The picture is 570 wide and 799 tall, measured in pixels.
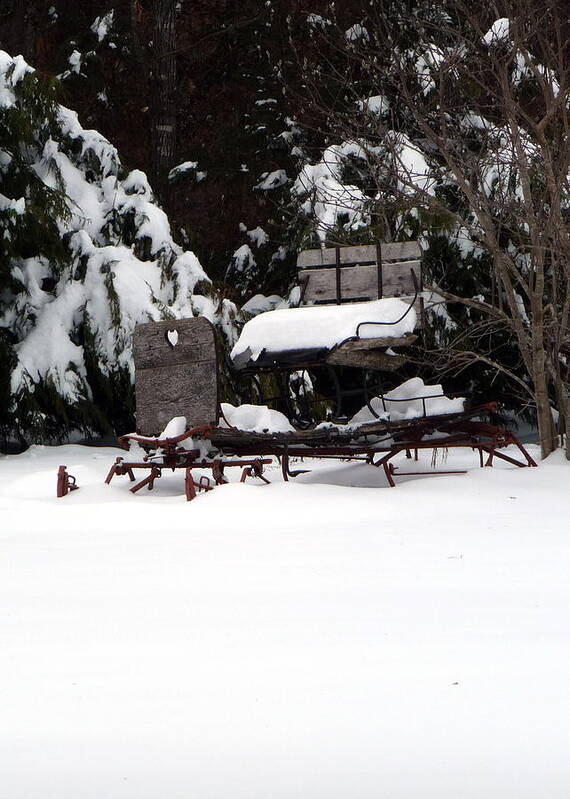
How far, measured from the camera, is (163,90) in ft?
46.8

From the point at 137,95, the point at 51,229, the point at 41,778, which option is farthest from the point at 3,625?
the point at 137,95

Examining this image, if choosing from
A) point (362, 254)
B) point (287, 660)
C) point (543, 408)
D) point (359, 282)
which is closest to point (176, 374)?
point (359, 282)

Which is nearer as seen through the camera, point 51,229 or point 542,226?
point 542,226

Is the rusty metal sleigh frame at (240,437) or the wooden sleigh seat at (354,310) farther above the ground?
the wooden sleigh seat at (354,310)

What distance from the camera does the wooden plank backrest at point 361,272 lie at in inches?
330

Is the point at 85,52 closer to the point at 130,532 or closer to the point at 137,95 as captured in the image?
the point at 137,95

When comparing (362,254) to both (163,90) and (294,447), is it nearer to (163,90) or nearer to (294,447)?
(294,447)

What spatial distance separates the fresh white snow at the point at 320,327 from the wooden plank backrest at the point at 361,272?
2.66 feet

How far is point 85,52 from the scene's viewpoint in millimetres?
15570

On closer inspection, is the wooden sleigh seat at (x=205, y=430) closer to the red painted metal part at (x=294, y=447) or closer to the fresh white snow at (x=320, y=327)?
the red painted metal part at (x=294, y=447)

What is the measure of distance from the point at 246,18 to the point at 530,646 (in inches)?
567

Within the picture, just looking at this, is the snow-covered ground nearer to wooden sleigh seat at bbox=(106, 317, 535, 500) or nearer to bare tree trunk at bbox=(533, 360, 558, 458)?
wooden sleigh seat at bbox=(106, 317, 535, 500)

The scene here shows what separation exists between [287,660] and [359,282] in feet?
19.6

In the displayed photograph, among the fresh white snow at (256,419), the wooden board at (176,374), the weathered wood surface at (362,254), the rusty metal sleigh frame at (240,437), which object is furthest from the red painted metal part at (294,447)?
the weathered wood surface at (362,254)
